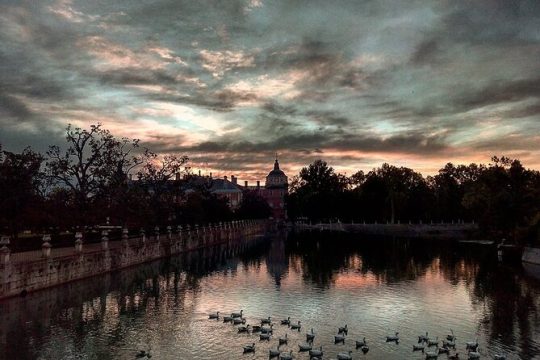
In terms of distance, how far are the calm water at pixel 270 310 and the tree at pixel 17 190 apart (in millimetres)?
8250

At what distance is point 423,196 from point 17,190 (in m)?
123

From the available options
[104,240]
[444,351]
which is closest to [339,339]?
[444,351]

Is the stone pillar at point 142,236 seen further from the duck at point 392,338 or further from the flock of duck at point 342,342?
the duck at point 392,338

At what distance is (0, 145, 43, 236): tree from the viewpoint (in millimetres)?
44719

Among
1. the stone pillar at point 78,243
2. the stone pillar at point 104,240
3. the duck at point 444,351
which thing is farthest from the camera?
the stone pillar at point 104,240

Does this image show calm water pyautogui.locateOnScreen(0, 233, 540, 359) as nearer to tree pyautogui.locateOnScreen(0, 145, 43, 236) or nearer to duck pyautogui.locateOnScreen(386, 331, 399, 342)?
duck pyautogui.locateOnScreen(386, 331, 399, 342)

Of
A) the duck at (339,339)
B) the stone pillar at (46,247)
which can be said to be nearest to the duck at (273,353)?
the duck at (339,339)

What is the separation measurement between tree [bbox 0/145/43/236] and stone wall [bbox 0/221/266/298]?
4.65 metres

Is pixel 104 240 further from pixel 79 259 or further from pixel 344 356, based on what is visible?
pixel 344 356

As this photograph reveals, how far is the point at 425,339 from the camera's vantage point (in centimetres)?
2556

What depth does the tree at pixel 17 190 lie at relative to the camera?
1761 inches

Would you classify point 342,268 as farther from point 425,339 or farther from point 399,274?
point 425,339

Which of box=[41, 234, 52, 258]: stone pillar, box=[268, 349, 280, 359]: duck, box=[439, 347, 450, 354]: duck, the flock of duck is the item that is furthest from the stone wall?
box=[439, 347, 450, 354]: duck

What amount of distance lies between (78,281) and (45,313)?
40.1 ft
